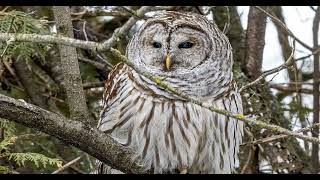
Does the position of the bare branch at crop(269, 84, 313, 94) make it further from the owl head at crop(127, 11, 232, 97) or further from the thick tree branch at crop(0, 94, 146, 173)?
the thick tree branch at crop(0, 94, 146, 173)

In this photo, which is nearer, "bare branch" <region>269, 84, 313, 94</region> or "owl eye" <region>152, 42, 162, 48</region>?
"owl eye" <region>152, 42, 162, 48</region>

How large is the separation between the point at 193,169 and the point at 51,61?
1626 millimetres

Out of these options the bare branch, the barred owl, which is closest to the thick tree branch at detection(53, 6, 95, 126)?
the barred owl

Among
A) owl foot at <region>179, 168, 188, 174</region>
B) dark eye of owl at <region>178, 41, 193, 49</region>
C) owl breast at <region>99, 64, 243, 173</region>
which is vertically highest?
dark eye of owl at <region>178, 41, 193, 49</region>

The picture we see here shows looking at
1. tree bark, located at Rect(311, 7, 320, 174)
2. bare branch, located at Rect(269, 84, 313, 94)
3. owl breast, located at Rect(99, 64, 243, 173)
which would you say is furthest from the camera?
bare branch, located at Rect(269, 84, 313, 94)

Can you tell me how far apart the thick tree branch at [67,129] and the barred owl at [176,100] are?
1.62ft

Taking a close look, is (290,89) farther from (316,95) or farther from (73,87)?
(73,87)

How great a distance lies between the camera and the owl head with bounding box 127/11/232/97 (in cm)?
375

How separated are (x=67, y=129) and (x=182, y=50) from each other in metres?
1.20

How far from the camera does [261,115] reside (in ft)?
15.2

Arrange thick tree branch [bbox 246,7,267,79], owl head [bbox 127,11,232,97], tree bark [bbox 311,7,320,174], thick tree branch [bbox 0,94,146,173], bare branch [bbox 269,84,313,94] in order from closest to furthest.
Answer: thick tree branch [bbox 0,94,146,173] → owl head [bbox 127,11,232,97] → tree bark [bbox 311,7,320,174] → thick tree branch [bbox 246,7,267,79] → bare branch [bbox 269,84,313,94]

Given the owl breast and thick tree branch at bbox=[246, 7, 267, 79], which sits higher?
thick tree branch at bbox=[246, 7, 267, 79]

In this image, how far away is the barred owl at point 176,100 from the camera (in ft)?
11.9
